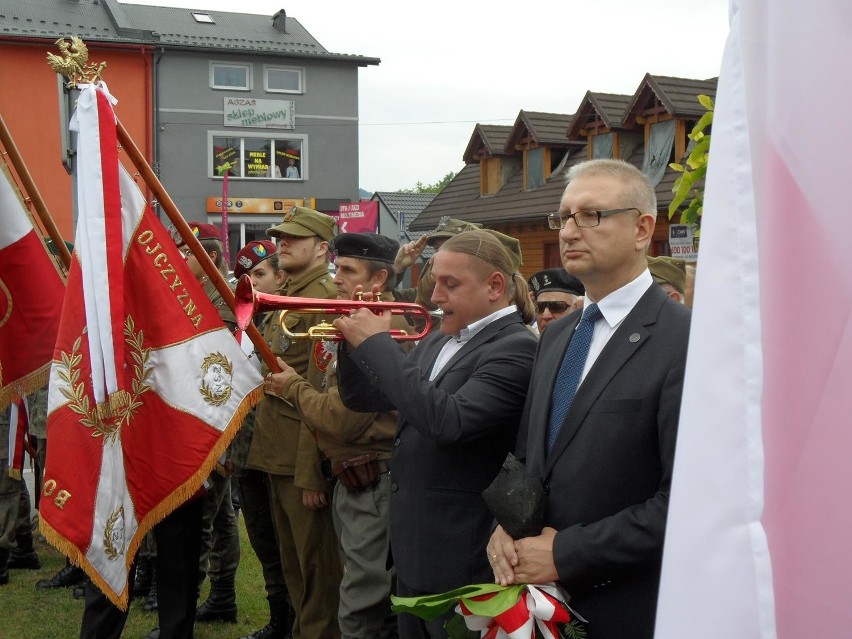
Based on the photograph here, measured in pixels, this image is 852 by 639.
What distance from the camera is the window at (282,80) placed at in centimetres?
4028

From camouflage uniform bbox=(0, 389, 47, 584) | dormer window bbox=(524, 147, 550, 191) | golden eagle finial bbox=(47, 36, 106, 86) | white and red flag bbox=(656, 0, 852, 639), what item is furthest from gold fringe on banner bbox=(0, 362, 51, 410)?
dormer window bbox=(524, 147, 550, 191)

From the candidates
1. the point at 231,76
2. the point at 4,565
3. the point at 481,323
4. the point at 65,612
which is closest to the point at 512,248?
the point at 481,323

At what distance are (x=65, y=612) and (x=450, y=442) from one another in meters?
3.96

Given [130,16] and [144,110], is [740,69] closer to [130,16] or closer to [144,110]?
[144,110]

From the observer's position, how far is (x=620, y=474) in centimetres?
252

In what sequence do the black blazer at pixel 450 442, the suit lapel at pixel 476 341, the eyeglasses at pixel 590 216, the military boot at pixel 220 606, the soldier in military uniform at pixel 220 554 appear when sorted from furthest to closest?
the military boot at pixel 220 606 < the soldier in military uniform at pixel 220 554 < the suit lapel at pixel 476 341 < the black blazer at pixel 450 442 < the eyeglasses at pixel 590 216

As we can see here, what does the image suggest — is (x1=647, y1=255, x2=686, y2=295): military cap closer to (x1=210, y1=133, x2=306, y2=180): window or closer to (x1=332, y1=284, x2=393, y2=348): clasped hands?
(x1=332, y1=284, x2=393, y2=348): clasped hands

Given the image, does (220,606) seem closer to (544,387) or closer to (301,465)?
(301,465)

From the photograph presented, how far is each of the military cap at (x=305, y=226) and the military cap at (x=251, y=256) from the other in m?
0.85

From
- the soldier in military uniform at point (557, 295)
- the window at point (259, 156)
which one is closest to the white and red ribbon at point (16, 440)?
the soldier in military uniform at point (557, 295)

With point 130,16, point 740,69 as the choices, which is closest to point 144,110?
point 130,16

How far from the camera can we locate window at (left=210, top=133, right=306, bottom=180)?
39.1 m

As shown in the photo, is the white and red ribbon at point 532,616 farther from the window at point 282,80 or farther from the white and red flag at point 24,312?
the window at point 282,80

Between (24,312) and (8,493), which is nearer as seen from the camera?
(24,312)
